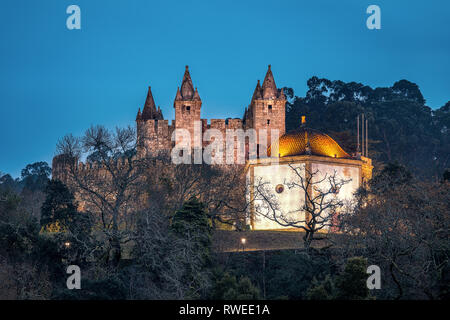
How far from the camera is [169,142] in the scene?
60781 mm

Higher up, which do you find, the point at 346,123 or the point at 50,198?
the point at 346,123

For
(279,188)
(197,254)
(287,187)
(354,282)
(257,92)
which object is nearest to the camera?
(354,282)

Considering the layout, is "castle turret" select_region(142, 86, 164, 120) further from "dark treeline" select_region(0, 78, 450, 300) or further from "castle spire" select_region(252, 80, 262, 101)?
"dark treeline" select_region(0, 78, 450, 300)

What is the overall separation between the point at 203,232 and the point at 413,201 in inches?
405

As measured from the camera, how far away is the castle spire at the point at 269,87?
61.0 m

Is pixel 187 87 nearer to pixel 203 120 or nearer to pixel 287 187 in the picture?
pixel 203 120

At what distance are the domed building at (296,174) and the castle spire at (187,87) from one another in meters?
17.9

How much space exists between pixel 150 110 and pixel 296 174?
25039 millimetres

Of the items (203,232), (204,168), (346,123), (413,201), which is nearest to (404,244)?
(413,201)

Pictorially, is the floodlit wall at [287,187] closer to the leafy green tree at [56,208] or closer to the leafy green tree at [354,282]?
the leafy green tree at [56,208]

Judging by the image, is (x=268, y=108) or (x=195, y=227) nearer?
(x=195, y=227)

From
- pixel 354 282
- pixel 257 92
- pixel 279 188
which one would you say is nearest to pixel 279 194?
pixel 279 188

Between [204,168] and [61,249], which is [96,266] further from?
[204,168]

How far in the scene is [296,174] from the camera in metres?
42.5
